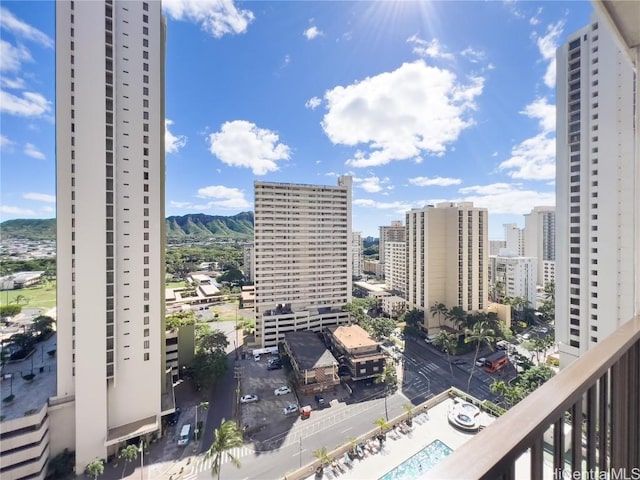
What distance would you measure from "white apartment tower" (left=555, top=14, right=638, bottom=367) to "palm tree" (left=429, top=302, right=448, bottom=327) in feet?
20.1

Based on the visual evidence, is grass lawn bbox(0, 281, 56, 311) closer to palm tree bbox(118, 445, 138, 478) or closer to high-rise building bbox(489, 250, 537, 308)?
palm tree bbox(118, 445, 138, 478)

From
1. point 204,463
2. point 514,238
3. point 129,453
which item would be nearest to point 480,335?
point 204,463

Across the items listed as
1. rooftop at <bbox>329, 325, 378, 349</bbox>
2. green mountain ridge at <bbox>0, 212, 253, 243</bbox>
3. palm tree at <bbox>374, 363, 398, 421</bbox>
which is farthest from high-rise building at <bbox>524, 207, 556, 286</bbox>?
green mountain ridge at <bbox>0, 212, 253, 243</bbox>

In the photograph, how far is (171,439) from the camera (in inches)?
285

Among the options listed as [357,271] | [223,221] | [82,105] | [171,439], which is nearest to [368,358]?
[171,439]

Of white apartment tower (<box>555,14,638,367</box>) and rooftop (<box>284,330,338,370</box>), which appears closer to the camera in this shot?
white apartment tower (<box>555,14,638,367</box>)

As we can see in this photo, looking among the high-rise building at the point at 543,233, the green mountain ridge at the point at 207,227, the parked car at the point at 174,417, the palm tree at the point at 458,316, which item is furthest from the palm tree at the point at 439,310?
the green mountain ridge at the point at 207,227

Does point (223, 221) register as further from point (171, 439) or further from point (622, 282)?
point (622, 282)

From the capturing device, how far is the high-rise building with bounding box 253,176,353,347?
1356cm

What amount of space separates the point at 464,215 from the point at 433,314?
5.42 metres

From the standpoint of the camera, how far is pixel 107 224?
6801 millimetres

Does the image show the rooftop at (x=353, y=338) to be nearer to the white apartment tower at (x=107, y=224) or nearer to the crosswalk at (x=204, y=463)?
the crosswalk at (x=204, y=463)

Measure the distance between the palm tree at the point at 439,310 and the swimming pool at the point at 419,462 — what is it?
28.2ft

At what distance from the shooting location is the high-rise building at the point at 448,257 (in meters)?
14.4
